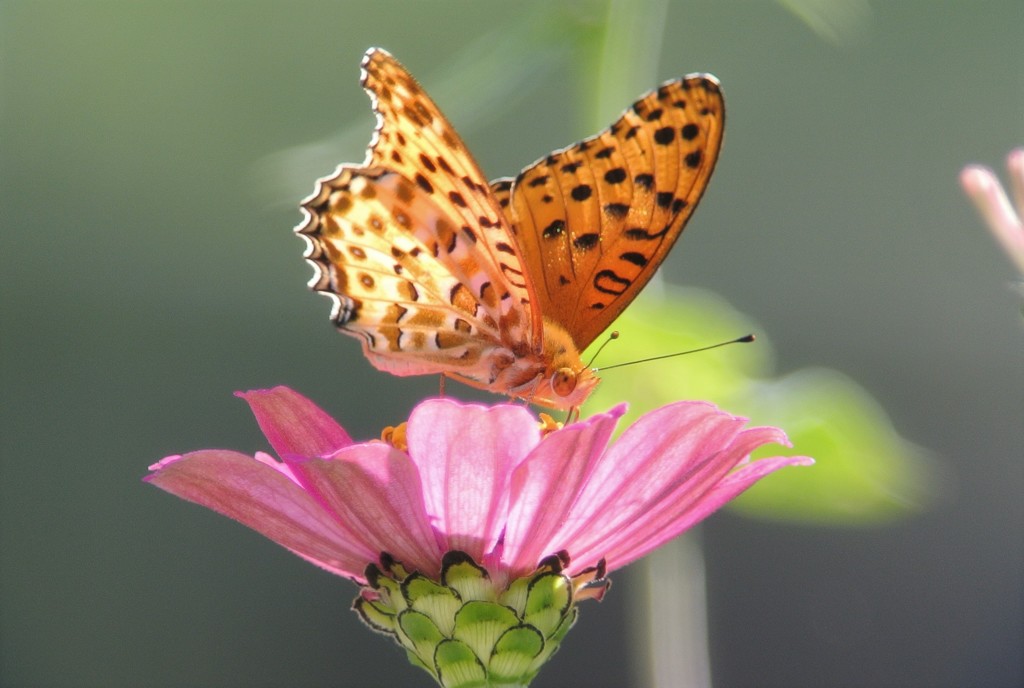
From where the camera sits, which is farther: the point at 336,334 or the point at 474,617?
the point at 336,334

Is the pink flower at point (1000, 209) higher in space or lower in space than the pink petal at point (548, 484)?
higher

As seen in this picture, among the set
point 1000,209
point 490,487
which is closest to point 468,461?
point 490,487

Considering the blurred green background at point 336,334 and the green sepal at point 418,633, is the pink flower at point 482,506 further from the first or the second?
the blurred green background at point 336,334

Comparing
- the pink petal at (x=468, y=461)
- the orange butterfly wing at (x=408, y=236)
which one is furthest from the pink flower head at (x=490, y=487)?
the orange butterfly wing at (x=408, y=236)

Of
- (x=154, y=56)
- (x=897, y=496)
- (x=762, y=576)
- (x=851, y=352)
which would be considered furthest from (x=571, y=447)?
(x=154, y=56)

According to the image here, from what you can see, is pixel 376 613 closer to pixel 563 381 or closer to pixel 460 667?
pixel 460 667

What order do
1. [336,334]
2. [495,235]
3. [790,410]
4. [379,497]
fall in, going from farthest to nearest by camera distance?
[336,334]
[790,410]
[495,235]
[379,497]
